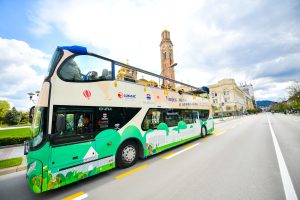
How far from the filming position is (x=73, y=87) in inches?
145

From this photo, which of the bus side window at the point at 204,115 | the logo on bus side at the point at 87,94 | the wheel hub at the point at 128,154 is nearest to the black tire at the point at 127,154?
the wheel hub at the point at 128,154

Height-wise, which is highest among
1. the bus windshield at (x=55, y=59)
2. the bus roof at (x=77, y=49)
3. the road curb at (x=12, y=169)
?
the bus roof at (x=77, y=49)

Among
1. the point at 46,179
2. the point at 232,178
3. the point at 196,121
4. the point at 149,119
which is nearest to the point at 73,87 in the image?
the point at 46,179

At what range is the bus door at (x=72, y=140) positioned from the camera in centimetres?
319

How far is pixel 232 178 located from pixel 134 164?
3.14 m

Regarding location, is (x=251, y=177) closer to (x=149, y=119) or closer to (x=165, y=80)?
(x=149, y=119)

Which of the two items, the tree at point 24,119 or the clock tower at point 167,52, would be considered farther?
the clock tower at point 167,52

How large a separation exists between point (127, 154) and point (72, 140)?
1.96 m

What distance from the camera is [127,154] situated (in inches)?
188

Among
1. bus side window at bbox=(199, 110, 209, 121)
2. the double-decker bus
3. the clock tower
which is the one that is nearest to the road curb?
the double-decker bus

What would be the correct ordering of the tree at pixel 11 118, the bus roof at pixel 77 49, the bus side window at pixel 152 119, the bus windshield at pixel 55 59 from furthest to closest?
the tree at pixel 11 118
the bus side window at pixel 152 119
the bus roof at pixel 77 49
the bus windshield at pixel 55 59

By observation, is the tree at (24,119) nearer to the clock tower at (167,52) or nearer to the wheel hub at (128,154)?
the clock tower at (167,52)

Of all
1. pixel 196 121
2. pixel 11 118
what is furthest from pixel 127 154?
pixel 11 118

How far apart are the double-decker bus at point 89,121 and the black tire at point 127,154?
0.10 feet
